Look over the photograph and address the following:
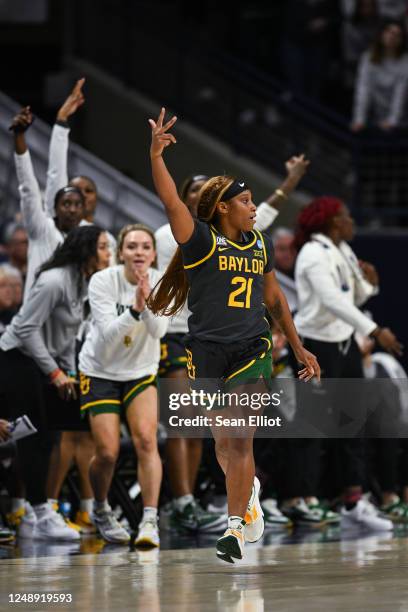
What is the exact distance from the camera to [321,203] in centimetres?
1004

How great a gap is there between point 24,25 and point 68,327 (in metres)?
8.55

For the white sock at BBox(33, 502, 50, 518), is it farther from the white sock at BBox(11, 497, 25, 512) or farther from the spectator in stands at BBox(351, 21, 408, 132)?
the spectator in stands at BBox(351, 21, 408, 132)

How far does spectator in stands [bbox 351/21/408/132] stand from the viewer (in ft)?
47.3

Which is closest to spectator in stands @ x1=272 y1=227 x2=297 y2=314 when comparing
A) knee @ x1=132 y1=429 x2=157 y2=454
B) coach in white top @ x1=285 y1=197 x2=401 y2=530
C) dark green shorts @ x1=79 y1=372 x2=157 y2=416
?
coach in white top @ x1=285 y1=197 x2=401 y2=530

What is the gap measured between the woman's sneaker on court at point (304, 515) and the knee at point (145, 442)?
1.74m

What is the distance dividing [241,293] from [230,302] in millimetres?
73

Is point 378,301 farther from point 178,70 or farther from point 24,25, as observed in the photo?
point 24,25

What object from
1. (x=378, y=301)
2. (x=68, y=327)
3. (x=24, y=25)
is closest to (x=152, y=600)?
(x=68, y=327)

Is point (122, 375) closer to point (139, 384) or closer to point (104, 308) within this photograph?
point (139, 384)

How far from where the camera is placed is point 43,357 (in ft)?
29.2

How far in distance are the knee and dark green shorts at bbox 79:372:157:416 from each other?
23cm

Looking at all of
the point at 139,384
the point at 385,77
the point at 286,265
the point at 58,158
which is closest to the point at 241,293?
the point at 139,384

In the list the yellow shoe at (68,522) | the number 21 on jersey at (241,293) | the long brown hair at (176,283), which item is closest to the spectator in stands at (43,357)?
the yellow shoe at (68,522)

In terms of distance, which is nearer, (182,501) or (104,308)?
(104,308)
